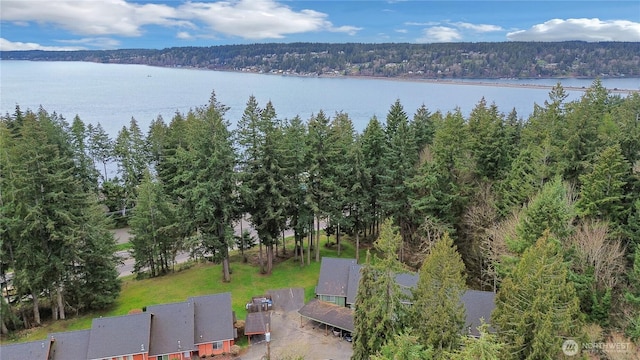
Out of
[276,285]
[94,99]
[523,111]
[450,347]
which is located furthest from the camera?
[94,99]

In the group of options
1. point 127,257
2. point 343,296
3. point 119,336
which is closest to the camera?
point 119,336

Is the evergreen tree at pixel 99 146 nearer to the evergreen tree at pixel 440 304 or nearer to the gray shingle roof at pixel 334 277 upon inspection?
the gray shingle roof at pixel 334 277

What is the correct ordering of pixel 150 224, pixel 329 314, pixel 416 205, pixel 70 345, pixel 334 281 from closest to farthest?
pixel 70 345, pixel 329 314, pixel 334 281, pixel 416 205, pixel 150 224

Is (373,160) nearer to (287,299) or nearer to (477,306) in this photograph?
(287,299)

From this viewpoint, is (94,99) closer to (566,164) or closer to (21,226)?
(21,226)

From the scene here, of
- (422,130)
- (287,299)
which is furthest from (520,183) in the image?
(287,299)

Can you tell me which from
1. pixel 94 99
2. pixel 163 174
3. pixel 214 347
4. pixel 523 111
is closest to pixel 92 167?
pixel 163 174
